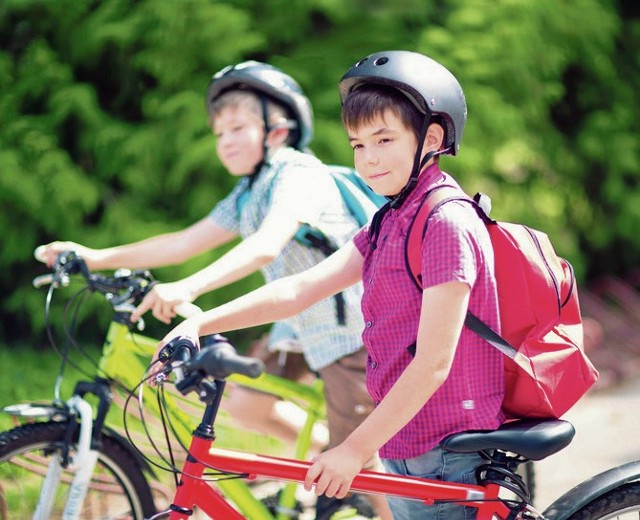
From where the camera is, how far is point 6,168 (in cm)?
552

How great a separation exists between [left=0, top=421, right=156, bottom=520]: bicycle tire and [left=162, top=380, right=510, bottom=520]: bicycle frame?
78 cm

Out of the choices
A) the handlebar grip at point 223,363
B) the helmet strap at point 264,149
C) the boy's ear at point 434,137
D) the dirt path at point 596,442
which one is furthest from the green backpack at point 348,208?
the dirt path at point 596,442

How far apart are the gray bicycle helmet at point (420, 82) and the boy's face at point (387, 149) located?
72 mm

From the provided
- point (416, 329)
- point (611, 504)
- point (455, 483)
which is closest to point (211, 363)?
point (416, 329)

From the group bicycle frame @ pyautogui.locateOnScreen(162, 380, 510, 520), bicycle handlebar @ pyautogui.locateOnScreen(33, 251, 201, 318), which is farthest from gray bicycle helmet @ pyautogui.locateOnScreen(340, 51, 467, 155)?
bicycle handlebar @ pyautogui.locateOnScreen(33, 251, 201, 318)

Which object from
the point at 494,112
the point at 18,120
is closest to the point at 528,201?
the point at 494,112

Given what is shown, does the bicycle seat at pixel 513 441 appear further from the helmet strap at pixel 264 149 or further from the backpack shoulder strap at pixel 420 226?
the helmet strap at pixel 264 149

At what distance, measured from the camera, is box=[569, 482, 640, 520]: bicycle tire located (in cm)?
232

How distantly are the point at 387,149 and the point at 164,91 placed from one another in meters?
3.92

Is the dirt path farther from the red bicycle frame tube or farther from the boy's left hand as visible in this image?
the boy's left hand

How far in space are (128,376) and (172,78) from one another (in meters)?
2.99

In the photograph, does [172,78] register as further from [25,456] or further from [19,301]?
[25,456]

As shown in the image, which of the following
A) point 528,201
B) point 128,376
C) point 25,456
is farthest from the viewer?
point 528,201

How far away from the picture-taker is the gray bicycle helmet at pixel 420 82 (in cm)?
227
